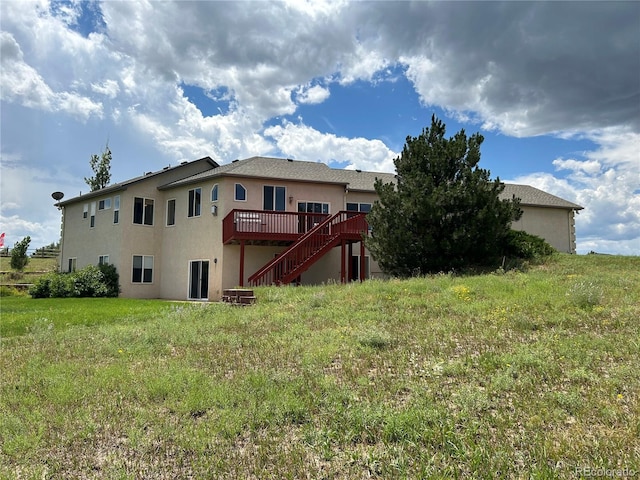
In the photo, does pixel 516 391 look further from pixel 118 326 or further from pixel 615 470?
pixel 118 326

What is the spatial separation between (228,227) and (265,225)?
1566 mm

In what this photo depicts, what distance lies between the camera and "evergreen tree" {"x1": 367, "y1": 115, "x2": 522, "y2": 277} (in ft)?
47.1

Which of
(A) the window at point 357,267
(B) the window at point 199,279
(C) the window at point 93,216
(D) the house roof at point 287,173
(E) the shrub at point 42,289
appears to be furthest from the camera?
(C) the window at point 93,216

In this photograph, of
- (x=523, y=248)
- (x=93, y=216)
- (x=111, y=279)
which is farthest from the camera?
(x=93, y=216)

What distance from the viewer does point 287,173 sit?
21.3 metres

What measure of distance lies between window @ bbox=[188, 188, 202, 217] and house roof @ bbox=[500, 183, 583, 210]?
17.7 meters

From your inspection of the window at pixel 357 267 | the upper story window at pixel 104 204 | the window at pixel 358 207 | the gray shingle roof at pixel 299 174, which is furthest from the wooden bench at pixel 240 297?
the upper story window at pixel 104 204

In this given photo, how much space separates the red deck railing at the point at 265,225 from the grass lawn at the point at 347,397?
34.0 ft

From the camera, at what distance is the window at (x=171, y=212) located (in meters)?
22.7

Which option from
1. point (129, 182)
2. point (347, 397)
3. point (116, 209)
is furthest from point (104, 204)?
point (347, 397)

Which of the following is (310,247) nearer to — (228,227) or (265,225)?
(265,225)

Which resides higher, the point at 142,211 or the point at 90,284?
the point at 142,211

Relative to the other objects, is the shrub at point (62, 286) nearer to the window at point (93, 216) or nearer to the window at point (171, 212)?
the window at point (93, 216)

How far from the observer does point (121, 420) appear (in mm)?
4359
